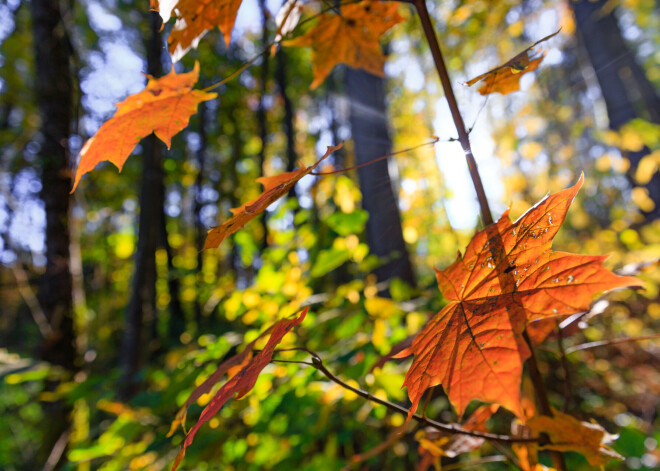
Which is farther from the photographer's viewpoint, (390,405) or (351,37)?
(351,37)

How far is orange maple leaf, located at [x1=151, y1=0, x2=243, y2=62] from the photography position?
1.84 ft

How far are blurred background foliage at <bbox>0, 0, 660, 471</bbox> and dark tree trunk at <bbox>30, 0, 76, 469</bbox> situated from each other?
0.09 m

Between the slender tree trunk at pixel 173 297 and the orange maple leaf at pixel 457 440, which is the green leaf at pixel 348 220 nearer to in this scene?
the orange maple leaf at pixel 457 440

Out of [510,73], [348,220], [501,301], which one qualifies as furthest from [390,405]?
[348,220]

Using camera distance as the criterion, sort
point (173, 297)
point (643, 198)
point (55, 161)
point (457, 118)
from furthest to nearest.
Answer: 1. point (173, 297)
2. point (643, 198)
3. point (55, 161)
4. point (457, 118)

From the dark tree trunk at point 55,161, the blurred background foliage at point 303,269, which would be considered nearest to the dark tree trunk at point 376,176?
the blurred background foliage at point 303,269

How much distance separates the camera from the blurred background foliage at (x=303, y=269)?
38.0 inches

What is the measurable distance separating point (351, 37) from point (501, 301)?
0.66 meters

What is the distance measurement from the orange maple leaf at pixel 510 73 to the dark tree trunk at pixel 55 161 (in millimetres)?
2832

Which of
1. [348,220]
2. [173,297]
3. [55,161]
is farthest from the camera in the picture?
[173,297]

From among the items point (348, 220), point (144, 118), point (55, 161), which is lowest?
point (348, 220)

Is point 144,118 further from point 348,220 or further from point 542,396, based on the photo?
point 542,396

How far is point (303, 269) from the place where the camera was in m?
1.16

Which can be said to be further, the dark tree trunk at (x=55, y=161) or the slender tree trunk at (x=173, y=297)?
the slender tree trunk at (x=173, y=297)
